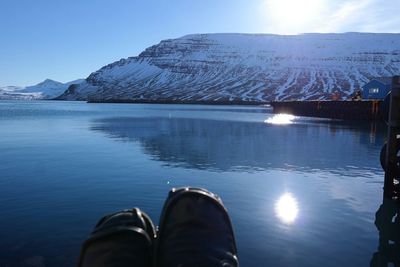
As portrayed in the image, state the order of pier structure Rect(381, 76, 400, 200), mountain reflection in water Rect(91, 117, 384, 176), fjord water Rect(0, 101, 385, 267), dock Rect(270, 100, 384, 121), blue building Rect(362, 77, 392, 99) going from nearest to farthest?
1. fjord water Rect(0, 101, 385, 267)
2. pier structure Rect(381, 76, 400, 200)
3. mountain reflection in water Rect(91, 117, 384, 176)
4. dock Rect(270, 100, 384, 121)
5. blue building Rect(362, 77, 392, 99)

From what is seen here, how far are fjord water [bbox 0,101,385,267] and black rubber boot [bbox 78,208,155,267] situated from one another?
4349 millimetres

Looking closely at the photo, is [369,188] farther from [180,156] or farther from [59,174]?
[59,174]

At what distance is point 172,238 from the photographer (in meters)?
3.79

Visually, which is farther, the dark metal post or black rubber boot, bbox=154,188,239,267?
the dark metal post

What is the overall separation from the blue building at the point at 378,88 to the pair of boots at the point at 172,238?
9122 cm

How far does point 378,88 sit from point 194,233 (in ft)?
312

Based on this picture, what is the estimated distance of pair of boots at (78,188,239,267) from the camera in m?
3.56

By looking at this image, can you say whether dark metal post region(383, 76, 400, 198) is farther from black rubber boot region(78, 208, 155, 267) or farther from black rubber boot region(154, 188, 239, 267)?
black rubber boot region(78, 208, 155, 267)

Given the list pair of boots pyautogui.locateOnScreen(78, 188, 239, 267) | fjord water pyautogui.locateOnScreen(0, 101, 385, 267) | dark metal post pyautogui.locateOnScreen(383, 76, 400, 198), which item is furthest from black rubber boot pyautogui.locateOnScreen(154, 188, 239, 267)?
dark metal post pyautogui.locateOnScreen(383, 76, 400, 198)

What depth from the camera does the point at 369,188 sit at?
48.5 feet

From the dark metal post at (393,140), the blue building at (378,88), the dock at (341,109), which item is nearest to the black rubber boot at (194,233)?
the dark metal post at (393,140)

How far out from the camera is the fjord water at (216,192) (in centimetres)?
845

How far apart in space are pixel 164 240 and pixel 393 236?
813 centimetres

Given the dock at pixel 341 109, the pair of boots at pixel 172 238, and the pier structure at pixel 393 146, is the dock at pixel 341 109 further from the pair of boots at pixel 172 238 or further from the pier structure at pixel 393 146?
the pair of boots at pixel 172 238
